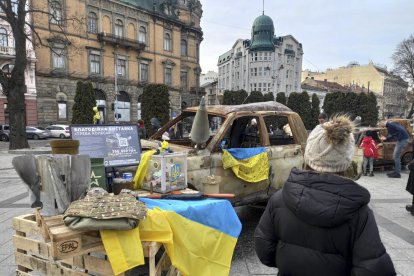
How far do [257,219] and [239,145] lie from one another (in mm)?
1607

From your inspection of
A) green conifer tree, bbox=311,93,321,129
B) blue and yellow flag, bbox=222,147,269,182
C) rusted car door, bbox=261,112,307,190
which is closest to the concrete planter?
blue and yellow flag, bbox=222,147,269,182

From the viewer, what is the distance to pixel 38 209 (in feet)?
8.56

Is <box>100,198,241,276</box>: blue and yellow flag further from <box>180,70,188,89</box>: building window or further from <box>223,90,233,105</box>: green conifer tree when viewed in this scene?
<box>180,70,188,89</box>: building window

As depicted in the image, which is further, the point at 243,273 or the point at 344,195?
the point at 243,273

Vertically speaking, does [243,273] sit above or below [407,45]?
below

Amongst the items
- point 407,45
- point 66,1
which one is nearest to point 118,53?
point 66,1

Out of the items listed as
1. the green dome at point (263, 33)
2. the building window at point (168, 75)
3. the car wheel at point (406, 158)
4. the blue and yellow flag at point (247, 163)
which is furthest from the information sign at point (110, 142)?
the green dome at point (263, 33)

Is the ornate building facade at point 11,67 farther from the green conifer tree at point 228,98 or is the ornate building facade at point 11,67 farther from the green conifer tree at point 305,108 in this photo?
the green conifer tree at point 305,108

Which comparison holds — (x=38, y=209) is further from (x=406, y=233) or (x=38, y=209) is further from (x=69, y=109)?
(x=69, y=109)

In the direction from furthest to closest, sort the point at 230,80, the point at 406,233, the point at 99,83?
the point at 230,80 < the point at 99,83 < the point at 406,233

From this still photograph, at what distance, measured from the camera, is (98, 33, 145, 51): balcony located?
40875mm

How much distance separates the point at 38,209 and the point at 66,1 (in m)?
41.9

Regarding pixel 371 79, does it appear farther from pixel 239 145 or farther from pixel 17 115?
pixel 239 145

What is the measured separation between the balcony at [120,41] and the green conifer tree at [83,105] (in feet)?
43.5
